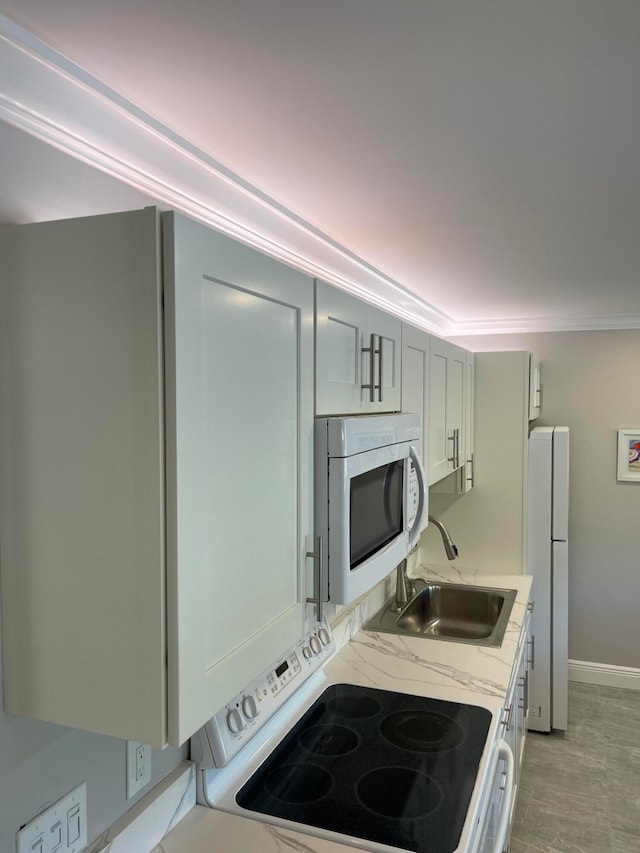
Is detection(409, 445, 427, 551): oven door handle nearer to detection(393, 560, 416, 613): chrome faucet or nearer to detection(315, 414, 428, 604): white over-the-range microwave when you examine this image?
detection(315, 414, 428, 604): white over-the-range microwave

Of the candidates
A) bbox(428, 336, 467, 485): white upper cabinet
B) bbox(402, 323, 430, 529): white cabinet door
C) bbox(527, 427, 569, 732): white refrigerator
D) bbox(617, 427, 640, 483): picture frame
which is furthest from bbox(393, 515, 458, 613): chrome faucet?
bbox(617, 427, 640, 483): picture frame

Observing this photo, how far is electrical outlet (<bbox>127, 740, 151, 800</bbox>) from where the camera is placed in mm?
1220

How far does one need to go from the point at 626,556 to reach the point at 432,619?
1.70m

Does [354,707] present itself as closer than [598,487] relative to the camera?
Yes

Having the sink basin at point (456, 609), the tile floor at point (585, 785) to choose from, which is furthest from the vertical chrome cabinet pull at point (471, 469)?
the tile floor at point (585, 785)

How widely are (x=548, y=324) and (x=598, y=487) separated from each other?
3.59 ft

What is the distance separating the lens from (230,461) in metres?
0.95

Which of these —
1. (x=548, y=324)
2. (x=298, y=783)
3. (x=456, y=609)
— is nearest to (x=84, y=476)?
(x=298, y=783)

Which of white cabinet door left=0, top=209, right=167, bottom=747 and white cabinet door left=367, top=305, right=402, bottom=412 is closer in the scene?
white cabinet door left=0, top=209, right=167, bottom=747

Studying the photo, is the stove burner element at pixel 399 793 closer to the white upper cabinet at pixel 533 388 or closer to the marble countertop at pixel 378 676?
the marble countertop at pixel 378 676

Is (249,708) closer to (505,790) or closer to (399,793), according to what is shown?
(399,793)

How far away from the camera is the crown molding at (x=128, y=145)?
0.94 meters

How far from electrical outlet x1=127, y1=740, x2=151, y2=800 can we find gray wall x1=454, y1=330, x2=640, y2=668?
348cm

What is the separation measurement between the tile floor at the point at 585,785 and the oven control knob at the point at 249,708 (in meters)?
1.80
